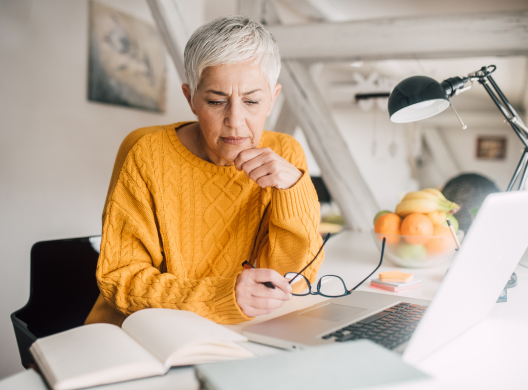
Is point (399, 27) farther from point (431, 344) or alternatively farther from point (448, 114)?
point (448, 114)

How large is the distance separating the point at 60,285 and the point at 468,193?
147 centimetres

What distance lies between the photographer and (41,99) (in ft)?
6.68

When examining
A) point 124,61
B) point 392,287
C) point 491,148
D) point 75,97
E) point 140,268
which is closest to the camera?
point 140,268

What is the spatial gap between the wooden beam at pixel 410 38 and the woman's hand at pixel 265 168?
3.55 ft

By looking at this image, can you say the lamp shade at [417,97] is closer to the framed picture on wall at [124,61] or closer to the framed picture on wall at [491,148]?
the framed picture on wall at [124,61]

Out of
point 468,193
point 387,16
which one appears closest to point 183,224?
point 468,193

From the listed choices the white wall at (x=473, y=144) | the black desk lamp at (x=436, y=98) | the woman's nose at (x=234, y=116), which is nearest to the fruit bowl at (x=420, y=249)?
the black desk lamp at (x=436, y=98)

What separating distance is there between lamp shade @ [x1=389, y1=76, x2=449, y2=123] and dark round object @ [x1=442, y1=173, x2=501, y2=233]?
0.57 metres

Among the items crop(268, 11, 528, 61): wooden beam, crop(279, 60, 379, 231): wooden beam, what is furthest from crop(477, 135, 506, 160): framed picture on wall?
crop(268, 11, 528, 61): wooden beam

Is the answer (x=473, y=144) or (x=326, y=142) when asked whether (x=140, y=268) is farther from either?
(x=473, y=144)

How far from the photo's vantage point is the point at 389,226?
4.08 ft

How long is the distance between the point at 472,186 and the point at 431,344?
1.19 metres

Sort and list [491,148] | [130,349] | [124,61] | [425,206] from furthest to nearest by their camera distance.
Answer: [491,148] → [124,61] → [425,206] → [130,349]

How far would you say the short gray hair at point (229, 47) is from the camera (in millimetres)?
906
